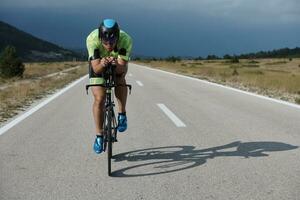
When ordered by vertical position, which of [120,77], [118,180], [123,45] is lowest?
[118,180]

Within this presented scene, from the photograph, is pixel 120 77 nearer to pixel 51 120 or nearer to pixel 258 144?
pixel 258 144

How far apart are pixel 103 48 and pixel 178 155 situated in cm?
184

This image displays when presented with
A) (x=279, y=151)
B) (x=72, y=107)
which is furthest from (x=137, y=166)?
(x=72, y=107)

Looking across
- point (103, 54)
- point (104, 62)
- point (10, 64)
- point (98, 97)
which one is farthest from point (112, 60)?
point (10, 64)

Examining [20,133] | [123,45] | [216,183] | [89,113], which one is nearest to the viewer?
[216,183]

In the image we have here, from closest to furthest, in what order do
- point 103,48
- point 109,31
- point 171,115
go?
point 109,31 → point 103,48 → point 171,115

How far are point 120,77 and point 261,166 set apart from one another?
209 centimetres

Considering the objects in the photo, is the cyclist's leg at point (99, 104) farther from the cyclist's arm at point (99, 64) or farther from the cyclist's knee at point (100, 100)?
the cyclist's arm at point (99, 64)

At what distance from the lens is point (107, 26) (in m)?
5.00

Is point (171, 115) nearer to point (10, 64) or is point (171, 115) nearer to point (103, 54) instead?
point (103, 54)

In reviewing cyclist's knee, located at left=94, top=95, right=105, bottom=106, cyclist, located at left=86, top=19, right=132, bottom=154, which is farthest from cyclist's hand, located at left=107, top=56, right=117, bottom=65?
cyclist's knee, located at left=94, top=95, right=105, bottom=106

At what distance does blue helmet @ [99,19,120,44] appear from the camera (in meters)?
5.01

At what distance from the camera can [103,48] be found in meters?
5.38

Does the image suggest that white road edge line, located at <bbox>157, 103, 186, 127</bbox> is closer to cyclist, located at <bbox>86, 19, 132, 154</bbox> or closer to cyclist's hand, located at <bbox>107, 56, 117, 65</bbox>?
cyclist, located at <bbox>86, 19, 132, 154</bbox>
